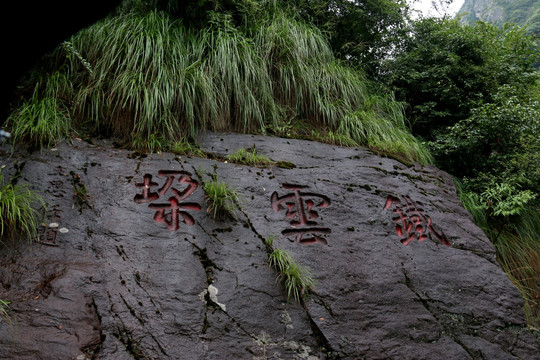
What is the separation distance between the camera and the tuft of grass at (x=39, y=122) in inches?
118

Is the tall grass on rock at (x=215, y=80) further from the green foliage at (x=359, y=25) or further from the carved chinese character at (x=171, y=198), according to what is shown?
the carved chinese character at (x=171, y=198)

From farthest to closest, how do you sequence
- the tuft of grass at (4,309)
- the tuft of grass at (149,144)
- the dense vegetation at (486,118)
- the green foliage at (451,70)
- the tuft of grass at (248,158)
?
1. the green foliage at (451,70)
2. the dense vegetation at (486,118)
3. the tuft of grass at (248,158)
4. the tuft of grass at (149,144)
5. the tuft of grass at (4,309)

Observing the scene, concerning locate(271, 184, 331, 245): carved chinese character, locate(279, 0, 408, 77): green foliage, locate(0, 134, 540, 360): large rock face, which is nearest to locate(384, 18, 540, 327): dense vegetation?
locate(279, 0, 408, 77): green foliage

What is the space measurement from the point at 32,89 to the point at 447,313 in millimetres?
4157

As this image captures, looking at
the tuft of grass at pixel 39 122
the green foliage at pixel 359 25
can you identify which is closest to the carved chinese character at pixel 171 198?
the tuft of grass at pixel 39 122

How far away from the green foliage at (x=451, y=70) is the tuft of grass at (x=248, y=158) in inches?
102

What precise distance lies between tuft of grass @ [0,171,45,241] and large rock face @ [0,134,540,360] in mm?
110

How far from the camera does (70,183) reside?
285 cm

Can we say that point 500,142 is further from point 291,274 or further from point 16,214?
point 16,214

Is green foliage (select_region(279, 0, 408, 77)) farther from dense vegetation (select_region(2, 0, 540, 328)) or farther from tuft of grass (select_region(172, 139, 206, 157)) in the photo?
tuft of grass (select_region(172, 139, 206, 157))

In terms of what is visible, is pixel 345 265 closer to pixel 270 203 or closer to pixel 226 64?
pixel 270 203

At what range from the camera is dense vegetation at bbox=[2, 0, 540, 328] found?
350 cm

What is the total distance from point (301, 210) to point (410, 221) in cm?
107

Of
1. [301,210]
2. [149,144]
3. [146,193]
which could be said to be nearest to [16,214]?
[146,193]
